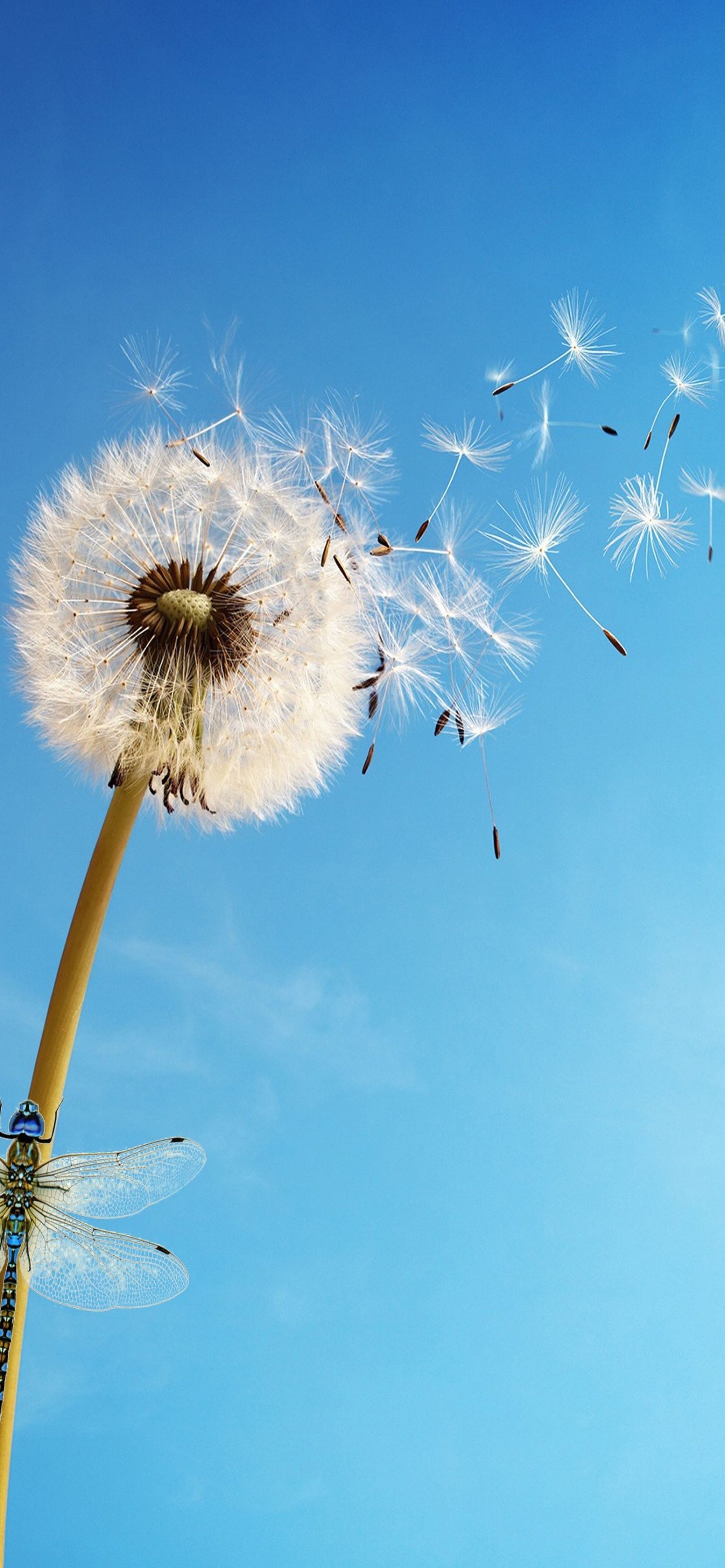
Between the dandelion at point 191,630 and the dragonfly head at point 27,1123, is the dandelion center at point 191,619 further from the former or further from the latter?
the dragonfly head at point 27,1123

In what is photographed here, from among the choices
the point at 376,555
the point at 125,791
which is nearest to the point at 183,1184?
the point at 125,791

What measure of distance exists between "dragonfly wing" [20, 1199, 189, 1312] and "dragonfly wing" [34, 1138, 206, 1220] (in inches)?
6.3

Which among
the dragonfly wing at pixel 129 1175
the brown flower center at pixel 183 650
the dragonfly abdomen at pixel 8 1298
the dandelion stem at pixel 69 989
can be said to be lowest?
the dragonfly abdomen at pixel 8 1298

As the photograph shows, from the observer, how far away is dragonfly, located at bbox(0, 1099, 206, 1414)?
4973 mm

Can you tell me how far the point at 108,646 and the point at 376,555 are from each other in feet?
5.33

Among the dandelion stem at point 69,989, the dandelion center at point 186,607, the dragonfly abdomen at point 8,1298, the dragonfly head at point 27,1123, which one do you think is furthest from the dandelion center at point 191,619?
the dragonfly abdomen at point 8,1298

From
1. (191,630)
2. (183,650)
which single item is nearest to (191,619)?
(191,630)

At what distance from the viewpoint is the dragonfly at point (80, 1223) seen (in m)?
4.97

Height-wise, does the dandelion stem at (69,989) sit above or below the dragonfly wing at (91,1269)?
above

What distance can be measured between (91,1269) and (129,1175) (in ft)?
1.32

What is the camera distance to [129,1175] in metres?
5.27

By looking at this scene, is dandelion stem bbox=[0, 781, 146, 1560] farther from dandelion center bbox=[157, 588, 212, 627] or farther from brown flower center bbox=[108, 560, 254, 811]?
dandelion center bbox=[157, 588, 212, 627]

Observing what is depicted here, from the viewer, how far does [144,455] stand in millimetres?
7391

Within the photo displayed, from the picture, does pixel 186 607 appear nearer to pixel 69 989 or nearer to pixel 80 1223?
pixel 69 989
